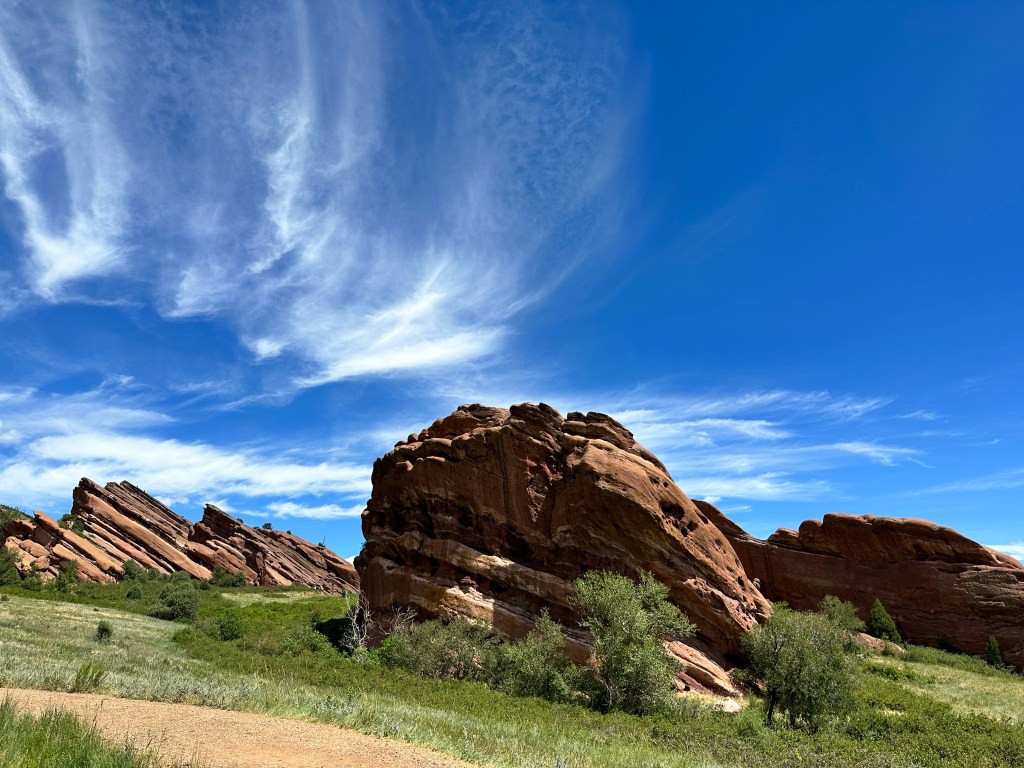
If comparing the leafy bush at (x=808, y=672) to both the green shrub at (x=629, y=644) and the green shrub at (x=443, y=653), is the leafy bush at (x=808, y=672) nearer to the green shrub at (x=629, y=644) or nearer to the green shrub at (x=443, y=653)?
the green shrub at (x=629, y=644)

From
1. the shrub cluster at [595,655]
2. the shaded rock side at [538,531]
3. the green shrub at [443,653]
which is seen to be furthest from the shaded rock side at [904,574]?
the green shrub at [443,653]

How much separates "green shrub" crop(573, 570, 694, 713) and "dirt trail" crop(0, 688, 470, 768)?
14543 millimetres

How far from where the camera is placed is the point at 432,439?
132ft

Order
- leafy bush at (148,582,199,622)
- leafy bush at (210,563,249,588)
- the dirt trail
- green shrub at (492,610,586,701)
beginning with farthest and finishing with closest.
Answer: leafy bush at (210,563,249,588) < leafy bush at (148,582,199,622) < green shrub at (492,610,586,701) < the dirt trail

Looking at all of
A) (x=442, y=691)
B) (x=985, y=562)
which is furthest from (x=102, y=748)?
(x=985, y=562)

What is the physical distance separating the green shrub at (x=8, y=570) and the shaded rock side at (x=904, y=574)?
67.2 m

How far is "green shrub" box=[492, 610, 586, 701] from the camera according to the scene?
24.6 m

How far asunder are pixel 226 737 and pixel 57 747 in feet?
10.3

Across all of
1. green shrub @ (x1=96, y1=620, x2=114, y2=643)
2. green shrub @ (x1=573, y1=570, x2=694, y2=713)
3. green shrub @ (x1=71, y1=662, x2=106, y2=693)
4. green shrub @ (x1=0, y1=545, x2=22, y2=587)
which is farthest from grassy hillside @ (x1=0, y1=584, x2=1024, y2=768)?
green shrub @ (x1=0, y1=545, x2=22, y2=587)

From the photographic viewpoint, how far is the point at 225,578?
7675cm

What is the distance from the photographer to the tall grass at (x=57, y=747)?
269 inches

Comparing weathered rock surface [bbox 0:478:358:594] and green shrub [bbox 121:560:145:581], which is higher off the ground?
weathered rock surface [bbox 0:478:358:594]

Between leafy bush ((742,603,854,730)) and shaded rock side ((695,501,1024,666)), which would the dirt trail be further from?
shaded rock side ((695,501,1024,666))

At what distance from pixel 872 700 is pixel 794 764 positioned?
13385 mm
